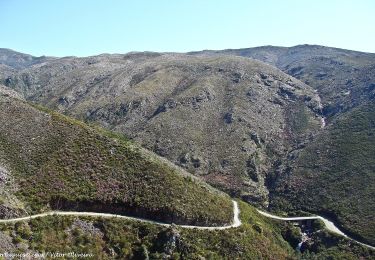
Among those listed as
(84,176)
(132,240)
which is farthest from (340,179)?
(84,176)

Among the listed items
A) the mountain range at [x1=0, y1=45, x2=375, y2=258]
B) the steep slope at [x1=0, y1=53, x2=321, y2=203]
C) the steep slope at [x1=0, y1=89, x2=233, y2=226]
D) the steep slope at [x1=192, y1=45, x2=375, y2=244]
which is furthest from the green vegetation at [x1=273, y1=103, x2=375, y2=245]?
the steep slope at [x1=0, y1=89, x2=233, y2=226]

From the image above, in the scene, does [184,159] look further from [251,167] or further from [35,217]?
[35,217]

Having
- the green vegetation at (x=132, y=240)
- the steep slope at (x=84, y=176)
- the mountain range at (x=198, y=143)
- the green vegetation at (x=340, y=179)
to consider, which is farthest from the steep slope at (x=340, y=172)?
the steep slope at (x=84, y=176)

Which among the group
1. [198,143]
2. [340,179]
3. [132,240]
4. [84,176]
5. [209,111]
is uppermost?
[209,111]

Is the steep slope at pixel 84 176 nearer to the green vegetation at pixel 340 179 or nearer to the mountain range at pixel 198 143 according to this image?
the mountain range at pixel 198 143

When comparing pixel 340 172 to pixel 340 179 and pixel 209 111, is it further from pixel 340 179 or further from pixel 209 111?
pixel 209 111

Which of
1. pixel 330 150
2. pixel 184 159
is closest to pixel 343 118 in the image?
pixel 330 150
